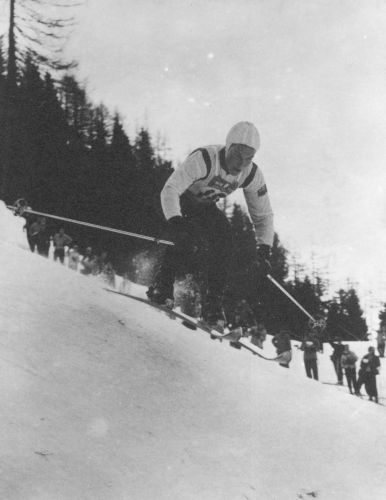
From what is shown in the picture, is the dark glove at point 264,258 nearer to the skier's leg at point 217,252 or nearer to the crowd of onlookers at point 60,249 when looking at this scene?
the skier's leg at point 217,252

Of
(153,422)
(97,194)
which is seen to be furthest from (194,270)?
(97,194)

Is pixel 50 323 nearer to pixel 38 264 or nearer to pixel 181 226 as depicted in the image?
pixel 181 226

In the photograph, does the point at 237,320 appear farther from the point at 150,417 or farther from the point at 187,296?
the point at 150,417

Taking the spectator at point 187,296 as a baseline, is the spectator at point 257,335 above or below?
below

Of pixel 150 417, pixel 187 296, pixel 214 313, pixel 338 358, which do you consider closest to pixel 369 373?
pixel 338 358

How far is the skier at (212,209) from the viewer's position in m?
4.90

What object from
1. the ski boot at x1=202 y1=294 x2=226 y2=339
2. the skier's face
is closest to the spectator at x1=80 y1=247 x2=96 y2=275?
the ski boot at x1=202 y1=294 x2=226 y2=339

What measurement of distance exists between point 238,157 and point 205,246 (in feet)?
3.49

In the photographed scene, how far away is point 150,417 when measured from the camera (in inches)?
130

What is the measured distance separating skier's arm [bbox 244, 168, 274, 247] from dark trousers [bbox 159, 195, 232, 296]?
46 centimetres

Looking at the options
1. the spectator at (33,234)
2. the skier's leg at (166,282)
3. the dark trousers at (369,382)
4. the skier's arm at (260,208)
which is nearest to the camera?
the skier's leg at (166,282)

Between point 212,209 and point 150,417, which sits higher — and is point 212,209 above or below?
above

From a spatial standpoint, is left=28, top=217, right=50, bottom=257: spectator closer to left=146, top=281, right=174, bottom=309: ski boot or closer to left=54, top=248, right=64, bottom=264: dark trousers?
left=54, top=248, right=64, bottom=264: dark trousers

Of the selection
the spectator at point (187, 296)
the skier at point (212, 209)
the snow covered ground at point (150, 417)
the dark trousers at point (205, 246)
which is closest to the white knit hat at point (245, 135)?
the skier at point (212, 209)
